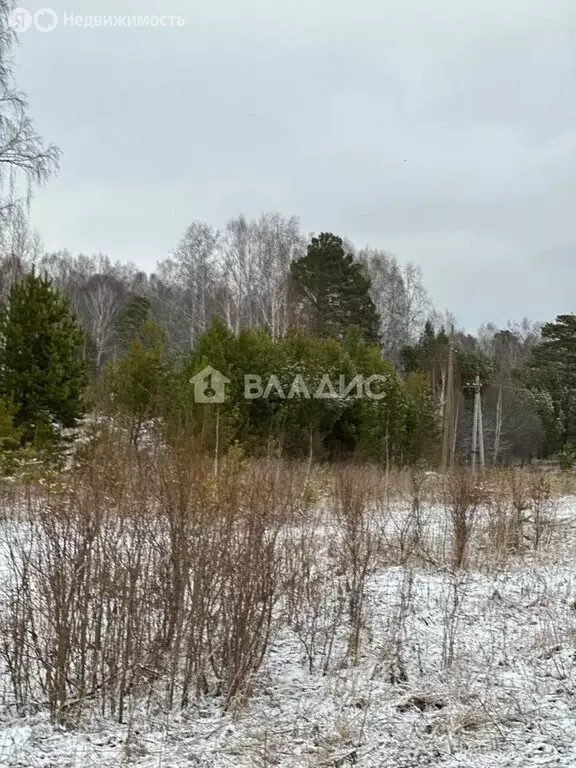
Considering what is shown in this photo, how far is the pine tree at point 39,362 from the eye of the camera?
485 inches

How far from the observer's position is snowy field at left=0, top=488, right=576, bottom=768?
9.04ft

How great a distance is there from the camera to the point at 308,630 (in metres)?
3.96

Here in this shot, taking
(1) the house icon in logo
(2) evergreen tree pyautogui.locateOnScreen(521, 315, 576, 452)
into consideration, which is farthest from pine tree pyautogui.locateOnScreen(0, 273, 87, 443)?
(2) evergreen tree pyautogui.locateOnScreen(521, 315, 576, 452)

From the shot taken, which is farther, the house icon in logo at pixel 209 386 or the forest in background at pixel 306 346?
the forest in background at pixel 306 346

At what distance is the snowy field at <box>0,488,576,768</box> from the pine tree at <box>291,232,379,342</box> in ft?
68.7

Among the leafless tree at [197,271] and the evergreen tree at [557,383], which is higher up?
the leafless tree at [197,271]

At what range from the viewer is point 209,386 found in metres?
14.4

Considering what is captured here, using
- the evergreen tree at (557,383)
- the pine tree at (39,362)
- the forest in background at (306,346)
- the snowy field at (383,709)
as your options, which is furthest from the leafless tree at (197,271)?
the snowy field at (383,709)

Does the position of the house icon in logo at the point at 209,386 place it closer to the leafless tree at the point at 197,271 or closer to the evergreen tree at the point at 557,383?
the leafless tree at the point at 197,271

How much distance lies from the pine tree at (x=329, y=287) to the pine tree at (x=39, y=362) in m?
13.4

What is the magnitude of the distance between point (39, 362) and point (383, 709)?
11105 mm

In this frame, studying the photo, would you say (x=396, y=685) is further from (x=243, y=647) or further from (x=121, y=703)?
(x=121, y=703)

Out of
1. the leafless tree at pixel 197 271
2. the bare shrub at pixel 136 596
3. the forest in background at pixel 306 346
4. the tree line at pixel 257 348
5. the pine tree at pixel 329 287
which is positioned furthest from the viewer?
the leafless tree at pixel 197 271

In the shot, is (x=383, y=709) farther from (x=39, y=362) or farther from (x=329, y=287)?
(x=329, y=287)
